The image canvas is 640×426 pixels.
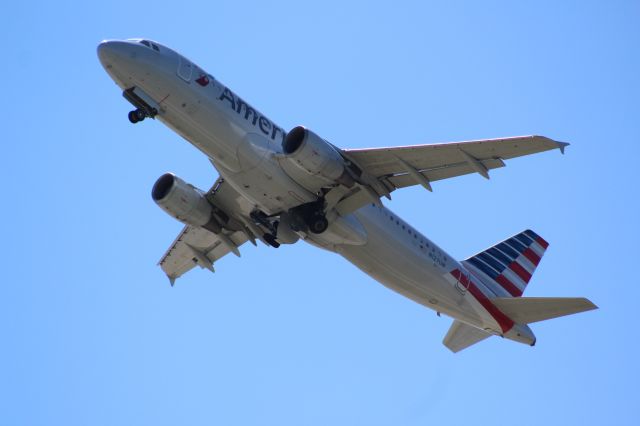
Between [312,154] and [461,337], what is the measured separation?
12448mm

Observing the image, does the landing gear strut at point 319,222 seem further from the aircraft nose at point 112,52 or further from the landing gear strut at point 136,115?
the aircraft nose at point 112,52

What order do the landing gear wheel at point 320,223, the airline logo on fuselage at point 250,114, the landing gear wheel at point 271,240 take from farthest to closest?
the landing gear wheel at point 271,240 < the landing gear wheel at point 320,223 < the airline logo on fuselage at point 250,114

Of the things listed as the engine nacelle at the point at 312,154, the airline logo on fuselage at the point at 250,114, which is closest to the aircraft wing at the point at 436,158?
the engine nacelle at the point at 312,154

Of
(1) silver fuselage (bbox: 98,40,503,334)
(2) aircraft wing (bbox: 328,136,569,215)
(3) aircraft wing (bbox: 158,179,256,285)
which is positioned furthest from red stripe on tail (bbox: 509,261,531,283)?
(3) aircraft wing (bbox: 158,179,256,285)

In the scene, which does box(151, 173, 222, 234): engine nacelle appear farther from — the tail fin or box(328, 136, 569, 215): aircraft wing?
the tail fin

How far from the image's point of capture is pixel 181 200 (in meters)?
32.4

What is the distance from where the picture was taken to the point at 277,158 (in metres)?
29.0

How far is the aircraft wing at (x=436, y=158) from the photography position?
91.7ft

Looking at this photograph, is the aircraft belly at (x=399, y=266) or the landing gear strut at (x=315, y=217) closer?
the landing gear strut at (x=315, y=217)

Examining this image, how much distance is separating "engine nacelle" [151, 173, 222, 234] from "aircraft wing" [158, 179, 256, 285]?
0.57 m

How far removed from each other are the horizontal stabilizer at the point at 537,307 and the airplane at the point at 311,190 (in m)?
0.04

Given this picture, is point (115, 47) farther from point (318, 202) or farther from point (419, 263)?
point (419, 263)

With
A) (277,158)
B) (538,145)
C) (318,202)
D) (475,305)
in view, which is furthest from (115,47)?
(475,305)

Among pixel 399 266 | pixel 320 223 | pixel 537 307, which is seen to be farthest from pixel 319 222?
pixel 537 307
